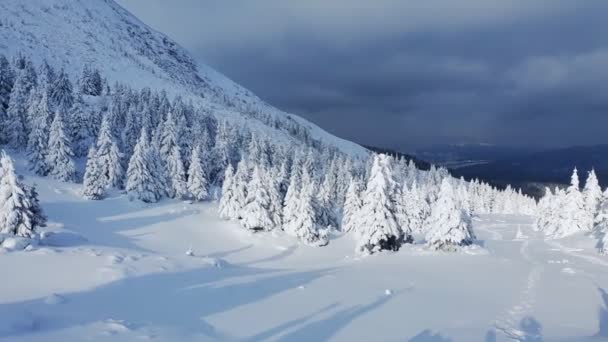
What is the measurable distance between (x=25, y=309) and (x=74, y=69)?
220944mm

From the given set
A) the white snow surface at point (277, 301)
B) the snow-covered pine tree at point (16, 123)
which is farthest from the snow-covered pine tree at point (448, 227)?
the snow-covered pine tree at point (16, 123)

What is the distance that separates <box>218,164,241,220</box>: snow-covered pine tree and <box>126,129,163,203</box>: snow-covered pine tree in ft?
33.5

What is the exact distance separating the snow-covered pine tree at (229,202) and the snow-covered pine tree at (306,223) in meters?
7.47

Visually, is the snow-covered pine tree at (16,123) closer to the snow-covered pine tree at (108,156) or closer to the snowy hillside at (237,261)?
the snowy hillside at (237,261)

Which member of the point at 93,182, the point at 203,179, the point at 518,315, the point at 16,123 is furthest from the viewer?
the point at 203,179

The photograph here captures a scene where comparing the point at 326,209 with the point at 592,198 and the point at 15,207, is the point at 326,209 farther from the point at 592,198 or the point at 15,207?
the point at 15,207

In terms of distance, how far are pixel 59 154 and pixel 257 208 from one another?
96.3 ft

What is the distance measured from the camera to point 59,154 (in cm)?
→ 5878

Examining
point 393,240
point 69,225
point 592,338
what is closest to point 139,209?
point 69,225

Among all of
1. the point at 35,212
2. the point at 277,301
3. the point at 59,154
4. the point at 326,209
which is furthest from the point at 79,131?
the point at 277,301

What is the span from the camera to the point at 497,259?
30.9 m

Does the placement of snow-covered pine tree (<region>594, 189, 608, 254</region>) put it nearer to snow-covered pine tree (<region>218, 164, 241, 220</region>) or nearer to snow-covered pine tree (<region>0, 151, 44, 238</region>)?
snow-covered pine tree (<region>218, 164, 241, 220</region>)

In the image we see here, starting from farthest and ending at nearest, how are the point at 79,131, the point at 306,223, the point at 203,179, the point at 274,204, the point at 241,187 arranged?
1. the point at 79,131
2. the point at 203,179
3. the point at 241,187
4. the point at 274,204
5. the point at 306,223

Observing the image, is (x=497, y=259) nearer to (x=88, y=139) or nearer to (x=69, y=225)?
(x=69, y=225)
